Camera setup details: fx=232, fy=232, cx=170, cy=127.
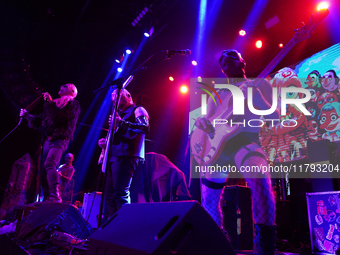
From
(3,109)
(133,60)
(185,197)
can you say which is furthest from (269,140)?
(3,109)

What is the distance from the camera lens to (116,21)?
17.9ft

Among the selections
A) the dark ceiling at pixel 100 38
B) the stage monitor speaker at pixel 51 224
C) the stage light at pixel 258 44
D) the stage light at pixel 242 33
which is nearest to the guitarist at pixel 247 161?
the stage monitor speaker at pixel 51 224

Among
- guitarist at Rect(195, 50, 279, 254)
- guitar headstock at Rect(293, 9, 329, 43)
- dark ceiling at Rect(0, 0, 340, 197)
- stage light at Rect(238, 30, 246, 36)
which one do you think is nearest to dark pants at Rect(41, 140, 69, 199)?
dark ceiling at Rect(0, 0, 340, 197)

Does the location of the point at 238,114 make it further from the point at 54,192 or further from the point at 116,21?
the point at 116,21

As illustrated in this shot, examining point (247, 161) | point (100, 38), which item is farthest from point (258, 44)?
point (247, 161)

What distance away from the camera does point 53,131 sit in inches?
124

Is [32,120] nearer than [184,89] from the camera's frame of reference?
Yes

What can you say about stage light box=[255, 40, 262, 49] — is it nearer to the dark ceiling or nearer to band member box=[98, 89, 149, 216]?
the dark ceiling

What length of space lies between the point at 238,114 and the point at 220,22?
4.82 meters

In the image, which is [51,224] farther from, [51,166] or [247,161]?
[247,161]

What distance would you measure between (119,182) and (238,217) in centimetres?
174

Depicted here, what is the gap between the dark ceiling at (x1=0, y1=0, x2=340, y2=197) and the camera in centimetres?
480

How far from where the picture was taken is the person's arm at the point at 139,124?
2.69 m

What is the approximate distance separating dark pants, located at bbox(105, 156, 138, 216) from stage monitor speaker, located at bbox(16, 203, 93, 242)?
44cm
